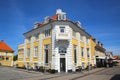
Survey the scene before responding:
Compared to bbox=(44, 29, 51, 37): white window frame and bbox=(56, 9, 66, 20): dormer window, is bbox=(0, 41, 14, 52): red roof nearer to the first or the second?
bbox=(44, 29, 51, 37): white window frame

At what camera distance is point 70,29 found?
30.7 m

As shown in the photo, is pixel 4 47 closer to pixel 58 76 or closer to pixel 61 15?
pixel 61 15

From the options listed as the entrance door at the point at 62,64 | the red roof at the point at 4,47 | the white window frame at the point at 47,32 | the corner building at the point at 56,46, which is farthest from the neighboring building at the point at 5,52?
the entrance door at the point at 62,64

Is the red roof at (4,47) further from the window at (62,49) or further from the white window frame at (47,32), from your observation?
the window at (62,49)

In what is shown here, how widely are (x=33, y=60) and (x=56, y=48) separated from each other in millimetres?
8035

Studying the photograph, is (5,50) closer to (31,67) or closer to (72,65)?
(31,67)

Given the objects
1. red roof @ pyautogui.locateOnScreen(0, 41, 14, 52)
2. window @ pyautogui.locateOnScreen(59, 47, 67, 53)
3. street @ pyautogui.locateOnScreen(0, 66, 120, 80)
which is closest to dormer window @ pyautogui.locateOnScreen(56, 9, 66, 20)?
window @ pyautogui.locateOnScreen(59, 47, 67, 53)

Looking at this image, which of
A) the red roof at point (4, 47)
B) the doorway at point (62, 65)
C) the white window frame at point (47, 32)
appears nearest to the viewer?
the doorway at point (62, 65)

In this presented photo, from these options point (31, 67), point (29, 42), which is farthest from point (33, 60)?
point (29, 42)

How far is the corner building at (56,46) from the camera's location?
2898 cm

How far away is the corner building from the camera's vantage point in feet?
95.1

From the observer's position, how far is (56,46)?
2911cm

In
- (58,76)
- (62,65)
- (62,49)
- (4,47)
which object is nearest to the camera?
(58,76)

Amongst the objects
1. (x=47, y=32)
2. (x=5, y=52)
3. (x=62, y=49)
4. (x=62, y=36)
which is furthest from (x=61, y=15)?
(x=5, y=52)
